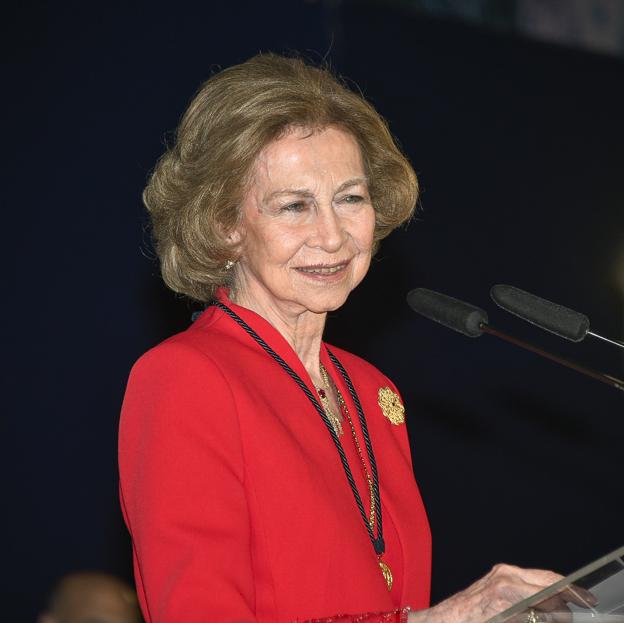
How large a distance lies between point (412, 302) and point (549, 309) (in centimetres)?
29

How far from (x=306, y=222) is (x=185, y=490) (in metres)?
0.55

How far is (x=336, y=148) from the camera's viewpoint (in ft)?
6.72

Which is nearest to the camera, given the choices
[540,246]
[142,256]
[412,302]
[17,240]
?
[412,302]

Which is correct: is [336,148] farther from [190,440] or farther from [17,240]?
[17,240]

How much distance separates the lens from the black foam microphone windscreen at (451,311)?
1854 millimetres

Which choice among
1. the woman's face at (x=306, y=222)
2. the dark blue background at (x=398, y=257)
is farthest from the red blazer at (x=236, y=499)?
the dark blue background at (x=398, y=257)

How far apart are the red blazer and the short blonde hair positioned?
188 millimetres

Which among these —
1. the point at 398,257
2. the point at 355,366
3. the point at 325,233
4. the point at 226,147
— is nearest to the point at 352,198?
the point at 325,233

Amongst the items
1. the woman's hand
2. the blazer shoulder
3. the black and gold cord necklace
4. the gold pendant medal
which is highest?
the blazer shoulder

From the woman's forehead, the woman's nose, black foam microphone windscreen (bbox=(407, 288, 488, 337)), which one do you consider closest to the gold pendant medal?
black foam microphone windscreen (bbox=(407, 288, 488, 337))

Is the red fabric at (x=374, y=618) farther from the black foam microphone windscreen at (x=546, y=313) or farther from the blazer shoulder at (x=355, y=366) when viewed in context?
the blazer shoulder at (x=355, y=366)

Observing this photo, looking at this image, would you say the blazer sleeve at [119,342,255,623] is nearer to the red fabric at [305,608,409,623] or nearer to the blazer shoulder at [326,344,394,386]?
the red fabric at [305,608,409,623]

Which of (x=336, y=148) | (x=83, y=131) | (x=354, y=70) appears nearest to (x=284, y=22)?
(x=354, y=70)

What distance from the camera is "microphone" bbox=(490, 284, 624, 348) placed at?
5.65 ft
